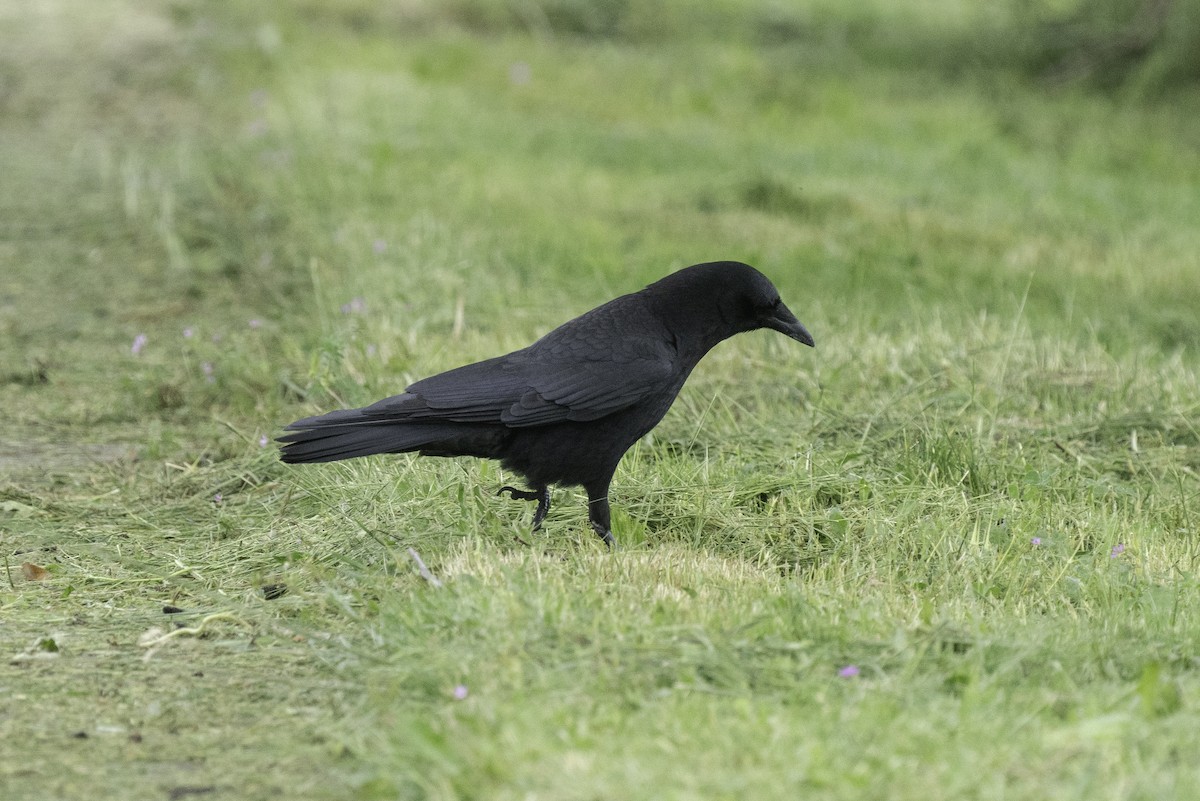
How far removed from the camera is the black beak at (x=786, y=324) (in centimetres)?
450

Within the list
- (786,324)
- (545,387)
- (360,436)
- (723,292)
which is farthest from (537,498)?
(786,324)

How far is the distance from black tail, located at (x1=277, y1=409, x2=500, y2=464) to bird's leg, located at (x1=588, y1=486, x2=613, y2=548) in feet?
1.29

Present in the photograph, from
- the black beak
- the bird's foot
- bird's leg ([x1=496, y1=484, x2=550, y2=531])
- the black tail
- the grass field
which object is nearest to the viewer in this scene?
the grass field

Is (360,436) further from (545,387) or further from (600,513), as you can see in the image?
(600,513)

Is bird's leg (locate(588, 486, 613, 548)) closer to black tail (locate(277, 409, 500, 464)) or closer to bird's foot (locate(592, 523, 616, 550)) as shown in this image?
bird's foot (locate(592, 523, 616, 550))

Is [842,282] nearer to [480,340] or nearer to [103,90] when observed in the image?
[480,340]

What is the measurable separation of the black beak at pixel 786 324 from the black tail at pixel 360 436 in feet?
3.41

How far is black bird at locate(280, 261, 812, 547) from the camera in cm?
388

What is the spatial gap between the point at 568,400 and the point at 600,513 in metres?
0.37

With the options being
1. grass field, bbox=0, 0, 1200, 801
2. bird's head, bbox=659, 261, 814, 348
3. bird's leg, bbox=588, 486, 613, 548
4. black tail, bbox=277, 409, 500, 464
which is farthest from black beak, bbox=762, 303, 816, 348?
black tail, bbox=277, 409, 500, 464

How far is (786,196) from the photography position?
9117 millimetres

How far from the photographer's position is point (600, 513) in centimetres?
418

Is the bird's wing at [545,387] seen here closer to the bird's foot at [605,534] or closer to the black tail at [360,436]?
A: the black tail at [360,436]

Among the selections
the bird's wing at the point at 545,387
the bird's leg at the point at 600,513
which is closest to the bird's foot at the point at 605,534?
the bird's leg at the point at 600,513
